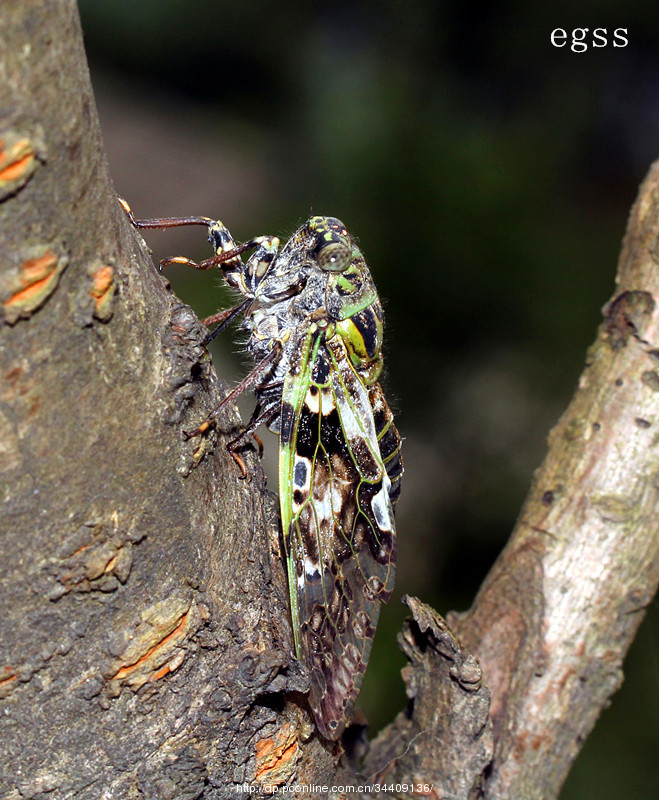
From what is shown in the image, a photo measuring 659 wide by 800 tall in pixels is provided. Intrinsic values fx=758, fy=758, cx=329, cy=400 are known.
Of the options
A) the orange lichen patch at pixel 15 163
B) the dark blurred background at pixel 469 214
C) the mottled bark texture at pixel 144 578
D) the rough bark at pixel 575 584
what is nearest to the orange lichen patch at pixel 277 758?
the mottled bark texture at pixel 144 578

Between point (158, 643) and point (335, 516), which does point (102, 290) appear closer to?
point (158, 643)

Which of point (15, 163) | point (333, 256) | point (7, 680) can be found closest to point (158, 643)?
point (7, 680)

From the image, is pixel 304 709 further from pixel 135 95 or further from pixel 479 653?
pixel 135 95

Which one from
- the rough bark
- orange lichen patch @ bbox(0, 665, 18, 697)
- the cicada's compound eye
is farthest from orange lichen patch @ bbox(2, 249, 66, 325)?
the rough bark

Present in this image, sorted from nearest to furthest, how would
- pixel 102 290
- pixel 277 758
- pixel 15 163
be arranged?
pixel 15 163 < pixel 102 290 < pixel 277 758

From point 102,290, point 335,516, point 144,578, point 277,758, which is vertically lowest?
point 277,758

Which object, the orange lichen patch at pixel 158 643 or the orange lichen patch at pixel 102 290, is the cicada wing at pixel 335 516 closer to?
the orange lichen patch at pixel 158 643

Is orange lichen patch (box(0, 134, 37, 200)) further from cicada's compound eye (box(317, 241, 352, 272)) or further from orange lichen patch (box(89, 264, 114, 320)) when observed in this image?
cicada's compound eye (box(317, 241, 352, 272))

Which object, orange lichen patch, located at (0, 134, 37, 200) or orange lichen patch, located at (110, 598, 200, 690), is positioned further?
orange lichen patch, located at (110, 598, 200, 690)
